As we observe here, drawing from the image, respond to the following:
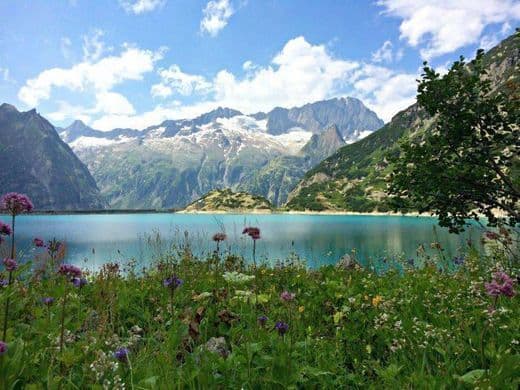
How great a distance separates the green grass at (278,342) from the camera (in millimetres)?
3533

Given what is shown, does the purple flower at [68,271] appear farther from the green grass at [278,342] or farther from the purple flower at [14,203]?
the purple flower at [14,203]

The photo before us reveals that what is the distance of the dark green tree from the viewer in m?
9.35

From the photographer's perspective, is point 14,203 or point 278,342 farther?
point 14,203

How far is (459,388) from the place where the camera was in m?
3.44

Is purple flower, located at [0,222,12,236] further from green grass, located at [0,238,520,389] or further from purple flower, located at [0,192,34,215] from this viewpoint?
green grass, located at [0,238,520,389]

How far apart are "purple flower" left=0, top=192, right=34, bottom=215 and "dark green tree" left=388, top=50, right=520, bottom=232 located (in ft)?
28.0

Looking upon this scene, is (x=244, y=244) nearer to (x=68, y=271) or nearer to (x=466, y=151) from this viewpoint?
(x=466, y=151)

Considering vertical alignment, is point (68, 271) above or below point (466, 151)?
below

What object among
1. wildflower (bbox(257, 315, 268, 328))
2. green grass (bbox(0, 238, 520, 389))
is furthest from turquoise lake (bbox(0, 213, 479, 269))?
wildflower (bbox(257, 315, 268, 328))

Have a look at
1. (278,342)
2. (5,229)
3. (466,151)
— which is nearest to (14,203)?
(5,229)

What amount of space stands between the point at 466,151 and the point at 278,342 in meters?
8.15

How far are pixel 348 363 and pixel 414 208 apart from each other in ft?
19.8

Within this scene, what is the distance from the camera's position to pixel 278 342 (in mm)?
4203

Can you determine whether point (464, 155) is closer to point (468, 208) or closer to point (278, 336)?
point (468, 208)
